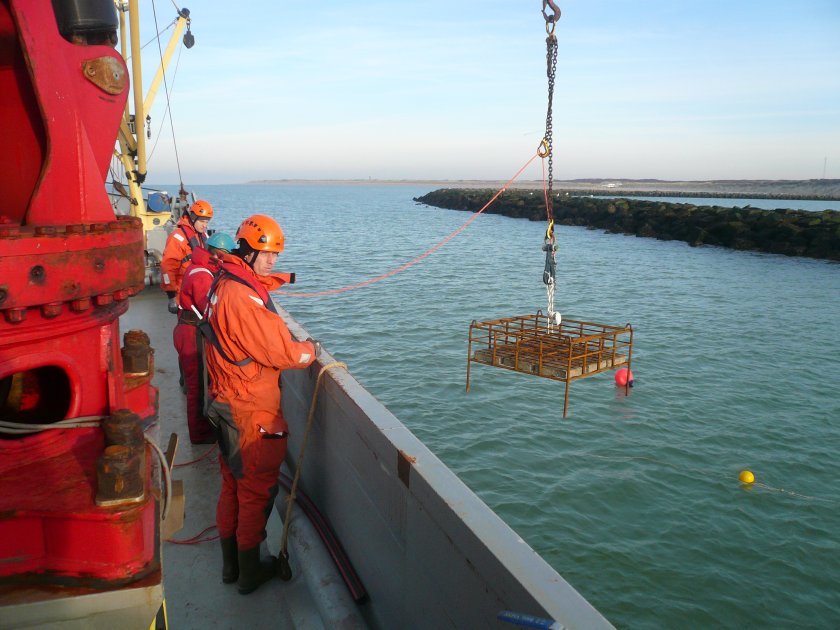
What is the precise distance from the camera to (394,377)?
45.6ft

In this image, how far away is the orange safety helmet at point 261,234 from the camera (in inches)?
160

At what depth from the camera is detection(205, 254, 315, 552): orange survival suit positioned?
11.8 feet

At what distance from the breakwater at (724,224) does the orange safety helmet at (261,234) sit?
131 ft

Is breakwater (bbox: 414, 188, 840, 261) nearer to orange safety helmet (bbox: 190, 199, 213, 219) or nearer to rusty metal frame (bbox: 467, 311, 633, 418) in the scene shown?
rusty metal frame (bbox: 467, 311, 633, 418)

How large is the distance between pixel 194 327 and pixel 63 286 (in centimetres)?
419

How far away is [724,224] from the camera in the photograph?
44062mm

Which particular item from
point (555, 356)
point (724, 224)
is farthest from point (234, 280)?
point (724, 224)

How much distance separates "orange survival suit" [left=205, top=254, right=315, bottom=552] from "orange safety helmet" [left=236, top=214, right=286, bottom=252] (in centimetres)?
19

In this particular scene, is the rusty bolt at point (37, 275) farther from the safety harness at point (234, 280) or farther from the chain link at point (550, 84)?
the chain link at point (550, 84)

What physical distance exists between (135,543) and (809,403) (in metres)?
14.2

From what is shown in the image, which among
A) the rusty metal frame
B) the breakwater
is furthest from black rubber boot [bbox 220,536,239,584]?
the breakwater

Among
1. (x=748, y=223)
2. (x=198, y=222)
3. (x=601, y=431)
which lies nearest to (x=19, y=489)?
(x=198, y=222)

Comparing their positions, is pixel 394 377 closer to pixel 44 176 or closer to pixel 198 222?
pixel 198 222

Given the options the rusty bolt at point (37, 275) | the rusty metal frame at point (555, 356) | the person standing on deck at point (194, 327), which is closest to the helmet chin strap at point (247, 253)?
the person standing on deck at point (194, 327)
